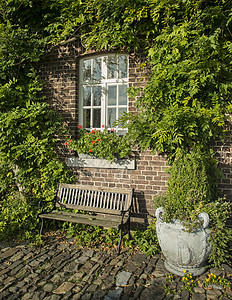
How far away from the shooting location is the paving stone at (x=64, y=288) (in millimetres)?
3014

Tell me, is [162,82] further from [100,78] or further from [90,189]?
[90,189]

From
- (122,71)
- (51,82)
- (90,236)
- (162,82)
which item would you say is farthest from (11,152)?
(162,82)

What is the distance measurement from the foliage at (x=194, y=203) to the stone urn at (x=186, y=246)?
8cm

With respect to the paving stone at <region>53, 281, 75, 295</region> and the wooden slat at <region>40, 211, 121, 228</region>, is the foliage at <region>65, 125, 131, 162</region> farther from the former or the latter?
the paving stone at <region>53, 281, 75, 295</region>

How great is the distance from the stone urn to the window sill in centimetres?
165

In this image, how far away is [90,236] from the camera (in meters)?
4.46

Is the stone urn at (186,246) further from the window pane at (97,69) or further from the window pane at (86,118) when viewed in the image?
the window pane at (97,69)

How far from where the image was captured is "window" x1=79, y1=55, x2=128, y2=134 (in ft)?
17.2

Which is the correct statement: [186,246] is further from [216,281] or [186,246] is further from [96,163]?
[96,163]

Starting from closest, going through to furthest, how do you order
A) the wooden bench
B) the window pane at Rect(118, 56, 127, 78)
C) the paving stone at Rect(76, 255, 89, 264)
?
the paving stone at Rect(76, 255, 89, 264), the wooden bench, the window pane at Rect(118, 56, 127, 78)

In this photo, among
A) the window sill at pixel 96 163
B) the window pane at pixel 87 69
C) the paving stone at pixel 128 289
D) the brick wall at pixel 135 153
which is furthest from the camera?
the window pane at pixel 87 69

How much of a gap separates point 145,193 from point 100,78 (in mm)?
2636

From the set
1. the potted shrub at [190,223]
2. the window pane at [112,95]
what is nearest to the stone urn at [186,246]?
the potted shrub at [190,223]

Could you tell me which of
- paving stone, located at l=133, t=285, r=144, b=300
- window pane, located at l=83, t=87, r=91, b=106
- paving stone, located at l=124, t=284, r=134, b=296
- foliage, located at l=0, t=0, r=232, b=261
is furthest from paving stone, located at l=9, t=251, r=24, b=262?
window pane, located at l=83, t=87, r=91, b=106
